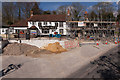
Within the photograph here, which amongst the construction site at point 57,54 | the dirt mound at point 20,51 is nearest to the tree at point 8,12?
the construction site at point 57,54

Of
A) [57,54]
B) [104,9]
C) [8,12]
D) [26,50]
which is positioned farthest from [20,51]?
[8,12]

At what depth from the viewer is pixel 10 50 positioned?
17125 millimetres

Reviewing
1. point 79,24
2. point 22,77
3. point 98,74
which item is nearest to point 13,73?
point 22,77

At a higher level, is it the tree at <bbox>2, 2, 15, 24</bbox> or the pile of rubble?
the tree at <bbox>2, 2, 15, 24</bbox>

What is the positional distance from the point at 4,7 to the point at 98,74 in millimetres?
50256

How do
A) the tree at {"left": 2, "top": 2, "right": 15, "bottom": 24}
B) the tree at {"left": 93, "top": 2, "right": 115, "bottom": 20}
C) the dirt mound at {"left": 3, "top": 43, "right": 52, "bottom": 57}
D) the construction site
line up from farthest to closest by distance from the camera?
the tree at {"left": 2, "top": 2, "right": 15, "bottom": 24}, the tree at {"left": 93, "top": 2, "right": 115, "bottom": 20}, the dirt mound at {"left": 3, "top": 43, "right": 52, "bottom": 57}, the construction site

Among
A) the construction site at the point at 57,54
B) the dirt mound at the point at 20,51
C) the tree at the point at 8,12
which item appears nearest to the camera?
the construction site at the point at 57,54

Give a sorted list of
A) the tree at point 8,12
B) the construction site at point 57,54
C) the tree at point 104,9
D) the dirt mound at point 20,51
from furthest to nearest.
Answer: the tree at point 8,12 → the tree at point 104,9 → the dirt mound at point 20,51 → the construction site at point 57,54

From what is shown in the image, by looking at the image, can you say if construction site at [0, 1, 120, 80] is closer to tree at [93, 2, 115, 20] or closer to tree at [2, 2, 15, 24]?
tree at [93, 2, 115, 20]

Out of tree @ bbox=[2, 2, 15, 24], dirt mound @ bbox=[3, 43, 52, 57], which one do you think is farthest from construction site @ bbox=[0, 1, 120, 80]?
tree @ bbox=[2, 2, 15, 24]

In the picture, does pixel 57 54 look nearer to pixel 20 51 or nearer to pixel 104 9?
pixel 20 51

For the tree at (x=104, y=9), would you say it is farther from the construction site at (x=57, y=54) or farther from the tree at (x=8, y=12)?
the tree at (x=8, y=12)

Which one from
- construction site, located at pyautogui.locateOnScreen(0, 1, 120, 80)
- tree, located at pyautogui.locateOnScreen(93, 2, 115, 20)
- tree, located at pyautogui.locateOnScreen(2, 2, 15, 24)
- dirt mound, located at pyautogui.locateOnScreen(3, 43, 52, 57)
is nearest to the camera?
construction site, located at pyautogui.locateOnScreen(0, 1, 120, 80)

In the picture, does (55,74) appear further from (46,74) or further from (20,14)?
(20,14)
